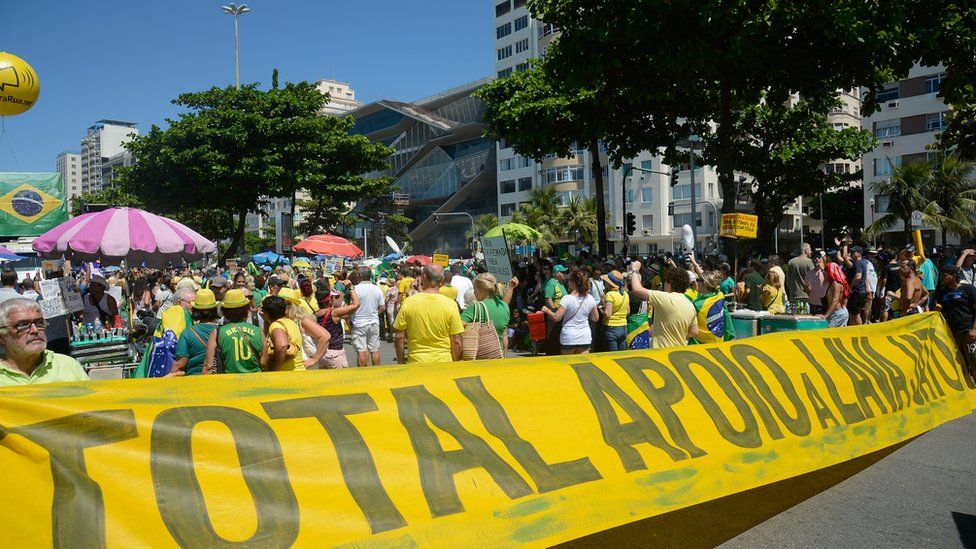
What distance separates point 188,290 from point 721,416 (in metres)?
7.20

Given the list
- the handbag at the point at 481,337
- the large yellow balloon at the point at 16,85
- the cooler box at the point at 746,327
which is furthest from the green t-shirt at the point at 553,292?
the large yellow balloon at the point at 16,85

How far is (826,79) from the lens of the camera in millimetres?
15062

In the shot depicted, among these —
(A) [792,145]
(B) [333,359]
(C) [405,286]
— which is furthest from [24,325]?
(A) [792,145]

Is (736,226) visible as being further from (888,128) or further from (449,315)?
(888,128)

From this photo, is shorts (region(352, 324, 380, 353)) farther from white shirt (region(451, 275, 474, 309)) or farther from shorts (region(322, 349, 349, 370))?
white shirt (region(451, 275, 474, 309))

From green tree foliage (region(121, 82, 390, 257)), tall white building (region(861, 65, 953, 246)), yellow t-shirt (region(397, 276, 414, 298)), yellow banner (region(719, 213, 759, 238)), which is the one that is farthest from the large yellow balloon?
tall white building (region(861, 65, 953, 246))

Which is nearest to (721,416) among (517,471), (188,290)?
(517,471)

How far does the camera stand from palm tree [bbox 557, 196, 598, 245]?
188 ft

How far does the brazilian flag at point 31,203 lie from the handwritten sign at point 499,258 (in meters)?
17.7

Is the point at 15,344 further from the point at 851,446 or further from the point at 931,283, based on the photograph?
the point at 931,283

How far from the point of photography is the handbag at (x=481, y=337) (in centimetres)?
744

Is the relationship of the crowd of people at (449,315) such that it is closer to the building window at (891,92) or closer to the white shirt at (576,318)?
the white shirt at (576,318)

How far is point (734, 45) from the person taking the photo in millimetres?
13406

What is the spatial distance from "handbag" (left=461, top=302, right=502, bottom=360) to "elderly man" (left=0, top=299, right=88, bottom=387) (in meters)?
4.08
